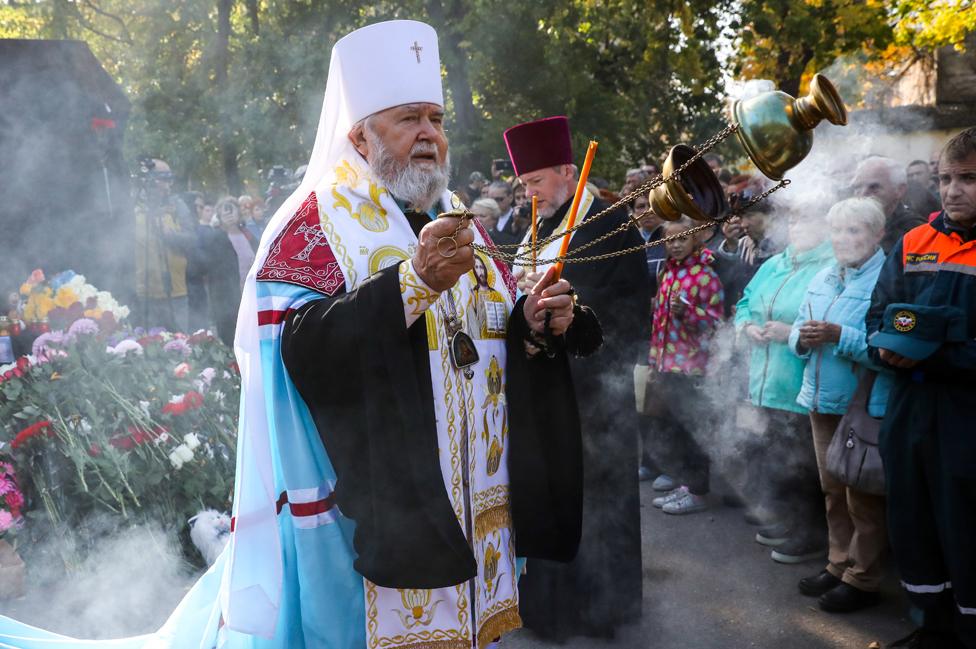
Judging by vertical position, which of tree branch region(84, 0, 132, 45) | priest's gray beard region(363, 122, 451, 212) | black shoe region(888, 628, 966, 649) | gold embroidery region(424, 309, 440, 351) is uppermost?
tree branch region(84, 0, 132, 45)

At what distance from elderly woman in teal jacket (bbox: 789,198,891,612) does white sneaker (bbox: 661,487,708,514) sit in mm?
1393

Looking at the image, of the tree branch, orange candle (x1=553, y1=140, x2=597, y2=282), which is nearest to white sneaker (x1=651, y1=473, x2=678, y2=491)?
orange candle (x1=553, y1=140, x2=597, y2=282)

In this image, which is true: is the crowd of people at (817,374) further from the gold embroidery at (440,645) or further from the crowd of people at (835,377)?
the gold embroidery at (440,645)

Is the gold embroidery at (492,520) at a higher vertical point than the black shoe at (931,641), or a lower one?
higher

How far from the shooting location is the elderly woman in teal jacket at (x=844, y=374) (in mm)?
4266

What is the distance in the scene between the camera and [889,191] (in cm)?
468

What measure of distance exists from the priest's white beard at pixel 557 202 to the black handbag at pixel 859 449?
5.52ft

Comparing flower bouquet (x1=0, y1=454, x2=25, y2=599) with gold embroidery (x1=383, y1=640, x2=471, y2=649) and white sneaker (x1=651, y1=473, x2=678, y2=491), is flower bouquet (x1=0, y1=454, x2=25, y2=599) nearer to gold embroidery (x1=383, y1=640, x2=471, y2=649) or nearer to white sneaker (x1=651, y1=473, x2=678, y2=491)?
gold embroidery (x1=383, y1=640, x2=471, y2=649)

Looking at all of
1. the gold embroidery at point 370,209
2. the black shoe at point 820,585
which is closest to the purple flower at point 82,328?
the gold embroidery at point 370,209

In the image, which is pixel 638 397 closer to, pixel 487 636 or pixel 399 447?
pixel 487 636

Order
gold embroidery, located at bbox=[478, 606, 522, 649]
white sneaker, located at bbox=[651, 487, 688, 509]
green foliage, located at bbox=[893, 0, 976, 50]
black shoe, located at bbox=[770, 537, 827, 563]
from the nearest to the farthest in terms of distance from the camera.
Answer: gold embroidery, located at bbox=[478, 606, 522, 649], black shoe, located at bbox=[770, 537, 827, 563], white sneaker, located at bbox=[651, 487, 688, 509], green foliage, located at bbox=[893, 0, 976, 50]

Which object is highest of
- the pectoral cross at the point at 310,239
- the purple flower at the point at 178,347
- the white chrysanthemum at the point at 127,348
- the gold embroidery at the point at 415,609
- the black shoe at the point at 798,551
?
the pectoral cross at the point at 310,239

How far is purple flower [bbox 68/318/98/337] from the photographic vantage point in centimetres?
497

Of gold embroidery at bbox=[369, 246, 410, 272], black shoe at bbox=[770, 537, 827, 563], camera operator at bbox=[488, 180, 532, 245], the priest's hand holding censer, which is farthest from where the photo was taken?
camera operator at bbox=[488, 180, 532, 245]
